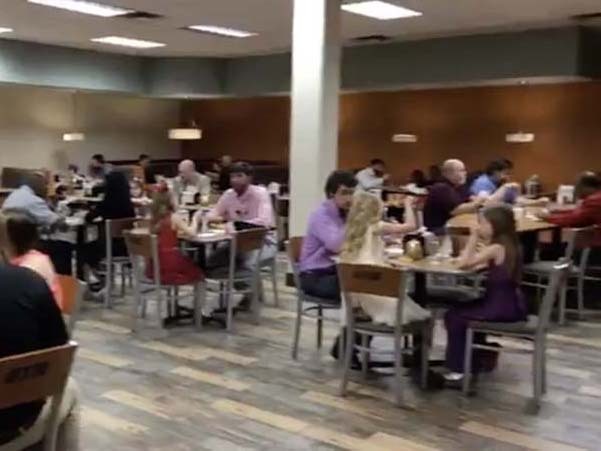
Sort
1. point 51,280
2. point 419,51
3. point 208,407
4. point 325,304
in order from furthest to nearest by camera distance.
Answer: point 419,51 → point 325,304 → point 208,407 → point 51,280

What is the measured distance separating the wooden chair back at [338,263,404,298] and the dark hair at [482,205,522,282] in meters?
0.65

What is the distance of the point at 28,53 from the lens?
37.8 ft

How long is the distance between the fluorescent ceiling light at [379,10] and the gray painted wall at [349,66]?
1.94 metres

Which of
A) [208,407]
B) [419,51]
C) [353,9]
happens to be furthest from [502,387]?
[419,51]

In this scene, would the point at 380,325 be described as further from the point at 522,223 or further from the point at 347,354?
the point at 522,223

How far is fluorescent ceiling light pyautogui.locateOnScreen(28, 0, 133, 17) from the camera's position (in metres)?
8.06

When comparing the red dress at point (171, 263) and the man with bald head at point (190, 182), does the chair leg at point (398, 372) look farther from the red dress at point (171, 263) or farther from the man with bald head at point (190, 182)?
the man with bald head at point (190, 182)

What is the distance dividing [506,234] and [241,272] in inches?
96.6

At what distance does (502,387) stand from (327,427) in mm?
1311

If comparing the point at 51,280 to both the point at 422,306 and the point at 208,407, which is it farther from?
the point at 422,306

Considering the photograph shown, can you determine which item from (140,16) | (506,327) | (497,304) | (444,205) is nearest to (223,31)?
(140,16)

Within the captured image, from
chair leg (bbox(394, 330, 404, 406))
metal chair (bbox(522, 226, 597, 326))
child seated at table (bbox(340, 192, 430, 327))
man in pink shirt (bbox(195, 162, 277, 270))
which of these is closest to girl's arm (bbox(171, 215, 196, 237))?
man in pink shirt (bbox(195, 162, 277, 270))

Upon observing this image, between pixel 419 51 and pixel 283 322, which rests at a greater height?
pixel 419 51

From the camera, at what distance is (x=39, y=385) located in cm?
220
